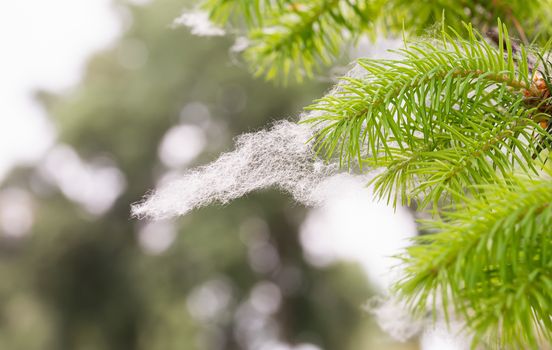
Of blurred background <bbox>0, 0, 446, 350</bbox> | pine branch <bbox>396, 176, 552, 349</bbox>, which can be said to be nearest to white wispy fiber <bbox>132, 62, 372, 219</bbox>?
pine branch <bbox>396, 176, 552, 349</bbox>

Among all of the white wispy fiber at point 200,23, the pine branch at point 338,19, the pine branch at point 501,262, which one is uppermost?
the white wispy fiber at point 200,23

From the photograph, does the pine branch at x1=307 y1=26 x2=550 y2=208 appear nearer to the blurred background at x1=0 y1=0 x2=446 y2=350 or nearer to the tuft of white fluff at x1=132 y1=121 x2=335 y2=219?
the tuft of white fluff at x1=132 y1=121 x2=335 y2=219

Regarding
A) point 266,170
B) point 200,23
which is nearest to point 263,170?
point 266,170


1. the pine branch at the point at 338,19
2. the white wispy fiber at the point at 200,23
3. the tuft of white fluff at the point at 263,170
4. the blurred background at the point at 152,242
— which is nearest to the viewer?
the tuft of white fluff at the point at 263,170

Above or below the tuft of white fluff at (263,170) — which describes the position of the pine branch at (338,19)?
above

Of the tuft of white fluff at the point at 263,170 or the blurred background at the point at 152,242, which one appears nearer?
the tuft of white fluff at the point at 263,170

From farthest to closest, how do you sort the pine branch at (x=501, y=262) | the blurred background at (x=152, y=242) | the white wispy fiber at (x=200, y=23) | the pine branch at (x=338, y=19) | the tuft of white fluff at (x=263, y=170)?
1. the blurred background at (x=152, y=242)
2. the white wispy fiber at (x=200, y=23)
3. the pine branch at (x=338, y=19)
4. the tuft of white fluff at (x=263, y=170)
5. the pine branch at (x=501, y=262)

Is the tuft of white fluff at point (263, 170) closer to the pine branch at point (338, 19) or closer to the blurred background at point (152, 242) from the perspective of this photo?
the pine branch at point (338, 19)

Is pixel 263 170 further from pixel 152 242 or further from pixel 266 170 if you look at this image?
pixel 152 242

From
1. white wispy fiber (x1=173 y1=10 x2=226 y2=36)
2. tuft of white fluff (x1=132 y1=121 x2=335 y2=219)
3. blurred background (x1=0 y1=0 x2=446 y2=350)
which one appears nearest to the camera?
tuft of white fluff (x1=132 y1=121 x2=335 y2=219)

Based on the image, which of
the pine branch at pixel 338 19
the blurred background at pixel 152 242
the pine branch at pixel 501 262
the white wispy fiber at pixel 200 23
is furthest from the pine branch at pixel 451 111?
the blurred background at pixel 152 242
